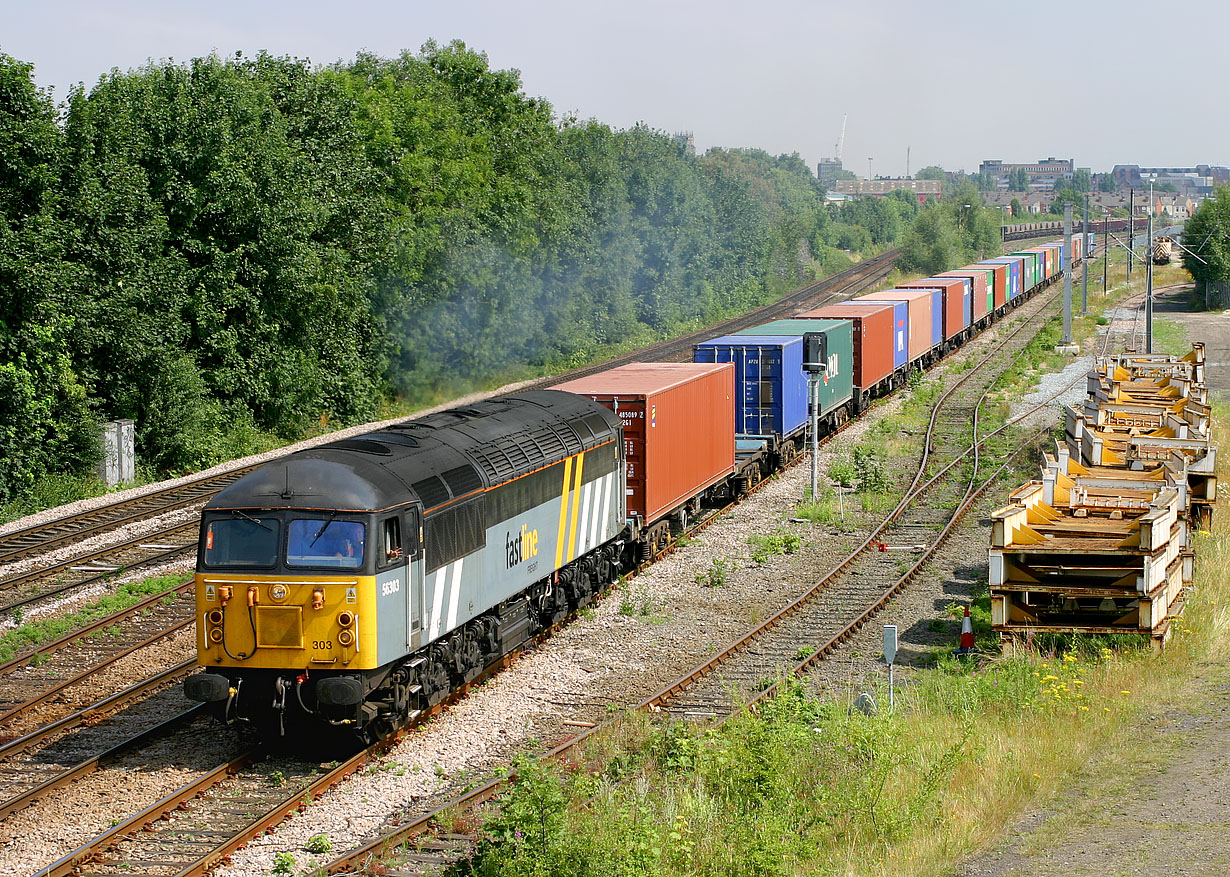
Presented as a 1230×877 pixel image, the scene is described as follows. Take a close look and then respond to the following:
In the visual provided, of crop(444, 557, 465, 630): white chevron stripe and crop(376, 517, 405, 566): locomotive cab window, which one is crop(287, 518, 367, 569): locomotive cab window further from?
crop(444, 557, 465, 630): white chevron stripe

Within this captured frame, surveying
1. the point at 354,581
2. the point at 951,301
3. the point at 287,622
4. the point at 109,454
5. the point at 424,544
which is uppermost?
the point at 951,301

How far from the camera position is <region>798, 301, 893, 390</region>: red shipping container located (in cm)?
3988

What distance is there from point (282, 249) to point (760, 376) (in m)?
15.8

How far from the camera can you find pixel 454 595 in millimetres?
15508

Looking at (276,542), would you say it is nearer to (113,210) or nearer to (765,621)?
(765,621)

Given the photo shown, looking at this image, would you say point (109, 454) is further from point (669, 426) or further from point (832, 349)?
point (832, 349)

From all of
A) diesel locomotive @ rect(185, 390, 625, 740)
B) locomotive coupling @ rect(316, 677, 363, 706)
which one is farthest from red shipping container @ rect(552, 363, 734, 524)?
locomotive coupling @ rect(316, 677, 363, 706)

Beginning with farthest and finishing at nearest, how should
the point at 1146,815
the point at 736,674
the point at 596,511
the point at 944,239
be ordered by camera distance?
1. the point at 944,239
2. the point at 596,511
3. the point at 736,674
4. the point at 1146,815

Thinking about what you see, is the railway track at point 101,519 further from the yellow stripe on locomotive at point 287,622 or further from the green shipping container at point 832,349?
the green shipping container at point 832,349

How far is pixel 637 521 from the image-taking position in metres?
22.8

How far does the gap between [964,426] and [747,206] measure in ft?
145

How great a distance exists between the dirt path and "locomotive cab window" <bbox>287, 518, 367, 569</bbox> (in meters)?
6.93

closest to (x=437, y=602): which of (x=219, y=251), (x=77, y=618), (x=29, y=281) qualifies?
(x=77, y=618)

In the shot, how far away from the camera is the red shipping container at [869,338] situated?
39.9 meters
